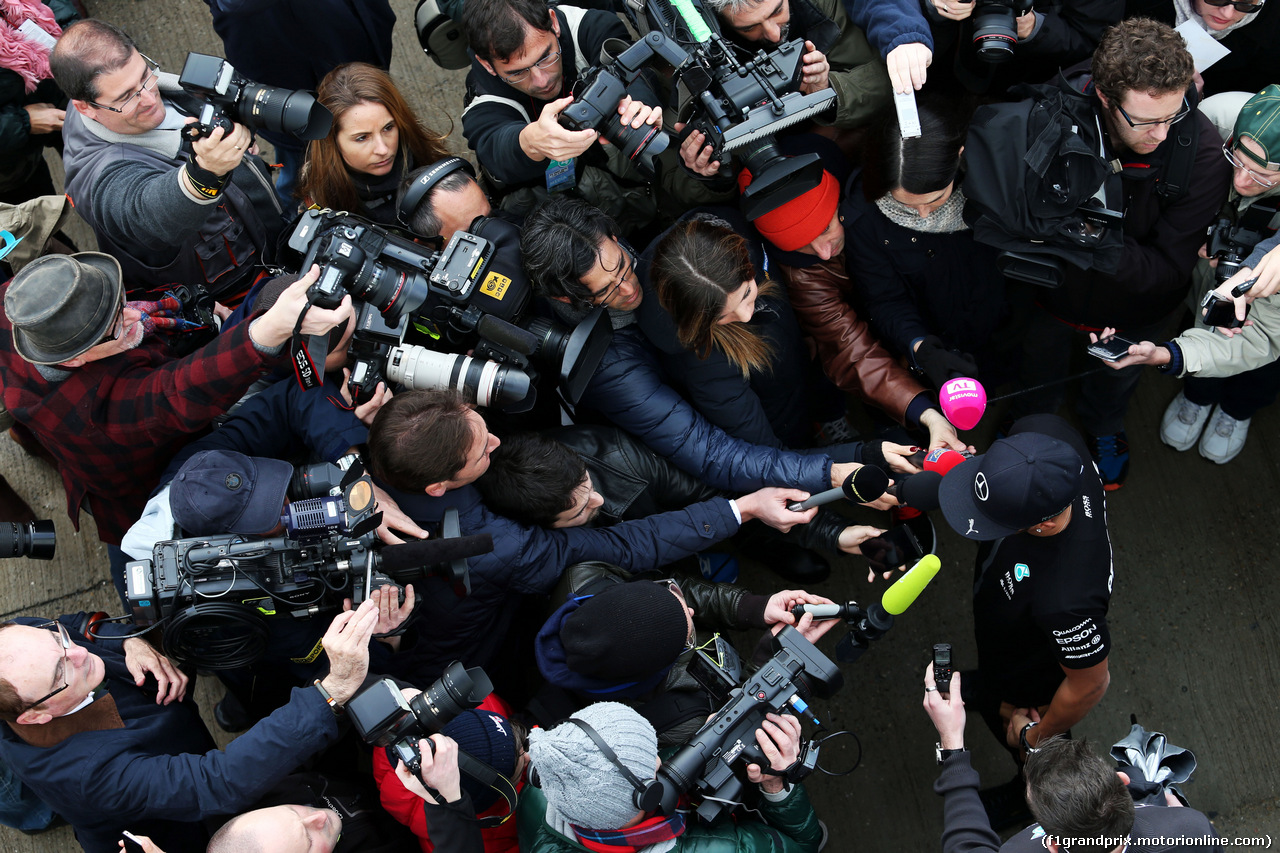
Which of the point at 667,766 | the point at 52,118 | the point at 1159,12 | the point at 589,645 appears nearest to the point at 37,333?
the point at 52,118

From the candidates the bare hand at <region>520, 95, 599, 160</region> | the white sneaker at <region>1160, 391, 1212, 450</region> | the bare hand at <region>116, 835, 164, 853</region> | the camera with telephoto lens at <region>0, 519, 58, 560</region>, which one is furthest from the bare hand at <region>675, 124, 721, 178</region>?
the bare hand at <region>116, 835, 164, 853</region>

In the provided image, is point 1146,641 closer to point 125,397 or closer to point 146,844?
point 146,844

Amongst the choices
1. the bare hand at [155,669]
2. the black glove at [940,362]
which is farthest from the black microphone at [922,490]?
the bare hand at [155,669]

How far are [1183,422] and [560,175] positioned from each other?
2909 mm

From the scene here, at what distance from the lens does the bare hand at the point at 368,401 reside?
305 cm

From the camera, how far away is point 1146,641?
12.5 ft

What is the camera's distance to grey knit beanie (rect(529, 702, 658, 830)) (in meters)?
2.33

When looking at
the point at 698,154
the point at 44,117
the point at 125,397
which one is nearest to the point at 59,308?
the point at 125,397

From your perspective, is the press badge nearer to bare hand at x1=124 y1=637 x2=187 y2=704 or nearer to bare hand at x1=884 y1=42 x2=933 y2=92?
bare hand at x1=884 y1=42 x2=933 y2=92

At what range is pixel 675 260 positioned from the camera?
300 cm

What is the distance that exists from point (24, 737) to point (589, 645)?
1659mm

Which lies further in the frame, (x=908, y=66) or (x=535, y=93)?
(x=535, y=93)

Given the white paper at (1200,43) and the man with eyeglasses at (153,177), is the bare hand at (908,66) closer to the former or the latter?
the white paper at (1200,43)

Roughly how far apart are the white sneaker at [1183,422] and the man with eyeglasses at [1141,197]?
36cm
